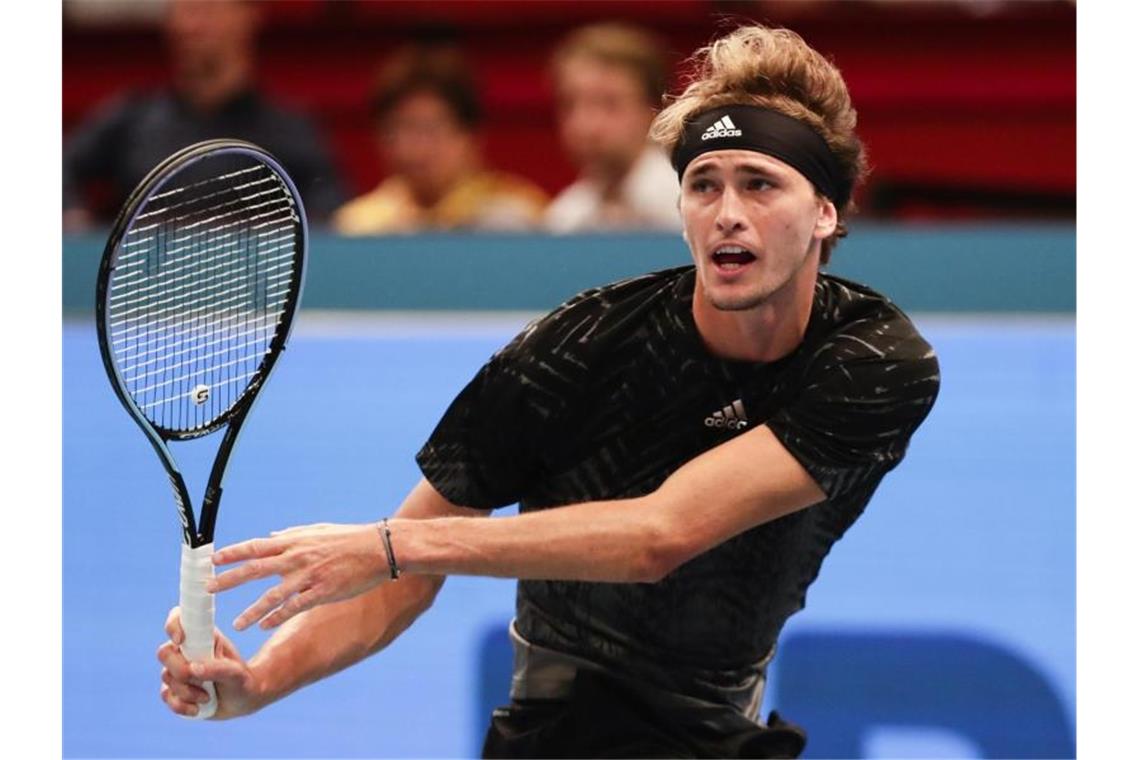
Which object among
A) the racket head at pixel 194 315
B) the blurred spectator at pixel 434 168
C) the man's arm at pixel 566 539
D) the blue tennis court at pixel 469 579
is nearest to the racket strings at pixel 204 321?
the racket head at pixel 194 315

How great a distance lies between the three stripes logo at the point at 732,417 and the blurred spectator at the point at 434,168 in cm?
285

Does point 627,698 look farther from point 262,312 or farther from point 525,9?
point 525,9

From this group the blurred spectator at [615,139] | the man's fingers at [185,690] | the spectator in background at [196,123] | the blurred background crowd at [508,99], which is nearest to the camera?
the man's fingers at [185,690]

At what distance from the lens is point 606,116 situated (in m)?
5.13

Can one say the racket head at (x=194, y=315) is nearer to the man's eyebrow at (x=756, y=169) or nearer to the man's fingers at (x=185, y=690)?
the man's fingers at (x=185, y=690)

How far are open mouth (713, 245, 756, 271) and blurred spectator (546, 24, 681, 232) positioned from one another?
247 cm

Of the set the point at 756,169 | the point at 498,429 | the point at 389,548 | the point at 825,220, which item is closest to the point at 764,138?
the point at 756,169

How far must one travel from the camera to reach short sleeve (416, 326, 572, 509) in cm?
251

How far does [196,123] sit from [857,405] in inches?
167

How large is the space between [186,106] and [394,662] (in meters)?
3.06

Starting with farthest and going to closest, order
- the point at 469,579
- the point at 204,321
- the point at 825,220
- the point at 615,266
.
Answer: the point at 615,266 < the point at 469,579 < the point at 204,321 < the point at 825,220

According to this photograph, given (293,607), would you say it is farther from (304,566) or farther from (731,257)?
(731,257)

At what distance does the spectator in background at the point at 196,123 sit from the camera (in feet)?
19.5

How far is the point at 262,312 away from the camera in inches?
107
